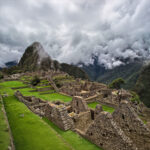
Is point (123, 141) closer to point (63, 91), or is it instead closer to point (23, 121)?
point (23, 121)

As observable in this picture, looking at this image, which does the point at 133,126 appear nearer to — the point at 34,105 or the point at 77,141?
the point at 77,141

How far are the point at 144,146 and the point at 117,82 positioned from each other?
64.0 m

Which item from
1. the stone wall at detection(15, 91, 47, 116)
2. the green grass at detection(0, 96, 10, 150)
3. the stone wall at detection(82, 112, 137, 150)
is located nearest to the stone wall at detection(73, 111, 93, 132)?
the stone wall at detection(82, 112, 137, 150)

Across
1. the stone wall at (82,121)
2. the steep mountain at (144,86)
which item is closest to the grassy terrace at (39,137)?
the stone wall at (82,121)

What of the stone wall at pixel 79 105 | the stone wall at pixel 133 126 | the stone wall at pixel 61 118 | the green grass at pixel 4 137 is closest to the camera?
the green grass at pixel 4 137

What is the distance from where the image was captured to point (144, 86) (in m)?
100

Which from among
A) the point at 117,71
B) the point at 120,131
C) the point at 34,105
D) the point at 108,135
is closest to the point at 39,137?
the point at 108,135

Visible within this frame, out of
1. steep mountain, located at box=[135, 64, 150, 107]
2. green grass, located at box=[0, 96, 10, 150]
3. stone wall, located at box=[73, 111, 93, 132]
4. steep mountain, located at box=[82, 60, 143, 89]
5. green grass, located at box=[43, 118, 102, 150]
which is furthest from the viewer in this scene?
steep mountain, located at box=[82, 60, 143, 89]

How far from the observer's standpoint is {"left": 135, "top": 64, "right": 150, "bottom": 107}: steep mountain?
9206cm

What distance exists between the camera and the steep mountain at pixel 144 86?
9206 cm

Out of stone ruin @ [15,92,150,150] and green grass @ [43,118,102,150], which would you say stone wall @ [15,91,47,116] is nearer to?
green grass @ [43,118,102,150]

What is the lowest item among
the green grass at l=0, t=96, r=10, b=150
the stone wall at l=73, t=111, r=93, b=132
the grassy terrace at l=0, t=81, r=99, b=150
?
the stone wall at l=73, t=111, r=93, b=132

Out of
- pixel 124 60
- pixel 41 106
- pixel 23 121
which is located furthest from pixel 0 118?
pixel 124 60

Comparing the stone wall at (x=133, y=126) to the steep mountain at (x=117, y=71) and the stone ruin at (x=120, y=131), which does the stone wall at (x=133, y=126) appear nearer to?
the stone ruin at (x=120, y=131)
